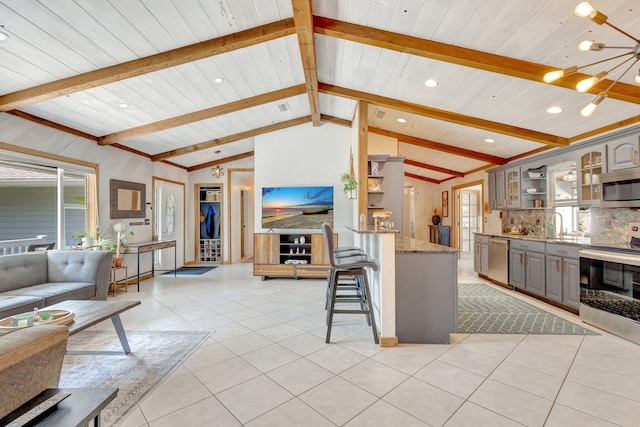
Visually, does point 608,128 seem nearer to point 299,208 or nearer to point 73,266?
point 299,208

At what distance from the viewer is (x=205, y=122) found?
5160mm

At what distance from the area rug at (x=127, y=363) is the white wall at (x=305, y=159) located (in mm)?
3337

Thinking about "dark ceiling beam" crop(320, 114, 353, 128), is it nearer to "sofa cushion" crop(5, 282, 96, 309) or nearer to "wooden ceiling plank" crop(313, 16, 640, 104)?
"wooden ceiling plank" crop(313, 16, 640, 104)

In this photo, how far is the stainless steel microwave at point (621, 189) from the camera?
10.6ft

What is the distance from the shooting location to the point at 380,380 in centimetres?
220

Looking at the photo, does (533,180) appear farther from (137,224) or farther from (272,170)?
(137,224)

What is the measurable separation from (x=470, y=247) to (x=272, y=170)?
655 centimetres

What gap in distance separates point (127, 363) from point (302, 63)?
139 inches

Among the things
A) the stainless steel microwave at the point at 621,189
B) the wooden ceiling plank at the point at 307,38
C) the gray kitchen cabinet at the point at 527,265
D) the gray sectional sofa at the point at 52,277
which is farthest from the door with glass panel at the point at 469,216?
the gray sectional sofa at the point at 52,277

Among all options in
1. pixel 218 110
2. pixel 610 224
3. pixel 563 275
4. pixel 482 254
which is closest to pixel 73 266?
pixel 218 110

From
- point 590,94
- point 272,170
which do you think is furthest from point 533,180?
point 272,170

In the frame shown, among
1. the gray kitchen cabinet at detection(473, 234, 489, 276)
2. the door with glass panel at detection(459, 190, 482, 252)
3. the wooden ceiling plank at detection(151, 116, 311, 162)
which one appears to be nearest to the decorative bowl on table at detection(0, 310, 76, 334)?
the wooden ceiling plank at detection(151, 116, 311, 162)

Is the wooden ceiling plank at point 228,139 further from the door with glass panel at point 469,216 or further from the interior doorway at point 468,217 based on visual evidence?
the door with glass panel at point 469,216

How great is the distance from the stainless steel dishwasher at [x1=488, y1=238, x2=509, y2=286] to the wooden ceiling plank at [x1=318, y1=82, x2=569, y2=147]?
1.63 metres
